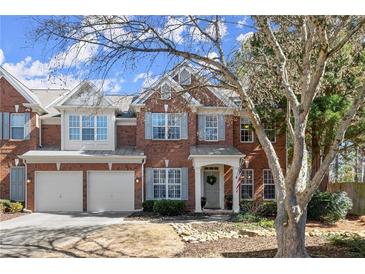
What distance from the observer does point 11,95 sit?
43.9 ft

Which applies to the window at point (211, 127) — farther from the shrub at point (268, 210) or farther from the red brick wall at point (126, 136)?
the shrub at point (268, 210)

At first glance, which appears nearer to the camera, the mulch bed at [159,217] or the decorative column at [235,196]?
the mulch bed at [159,217]

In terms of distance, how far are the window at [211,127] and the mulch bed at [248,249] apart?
242 inches

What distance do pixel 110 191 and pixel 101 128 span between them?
219 centimetres

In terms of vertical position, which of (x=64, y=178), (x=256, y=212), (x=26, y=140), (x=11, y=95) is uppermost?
(x=11, y=95)

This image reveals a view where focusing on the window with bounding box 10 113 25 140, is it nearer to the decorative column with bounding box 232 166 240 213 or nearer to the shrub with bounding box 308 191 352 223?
the decorative column with bounding box 232 166 240 213

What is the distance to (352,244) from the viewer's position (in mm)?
7066

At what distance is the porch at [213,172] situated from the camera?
1285 cm

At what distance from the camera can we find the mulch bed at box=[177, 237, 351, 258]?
6492mm

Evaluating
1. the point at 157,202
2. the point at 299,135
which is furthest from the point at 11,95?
the point at 299,135

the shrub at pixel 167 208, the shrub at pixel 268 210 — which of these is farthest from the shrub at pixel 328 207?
the shrub at pixel 167 208

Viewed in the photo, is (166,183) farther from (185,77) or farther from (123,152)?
(185,77)
